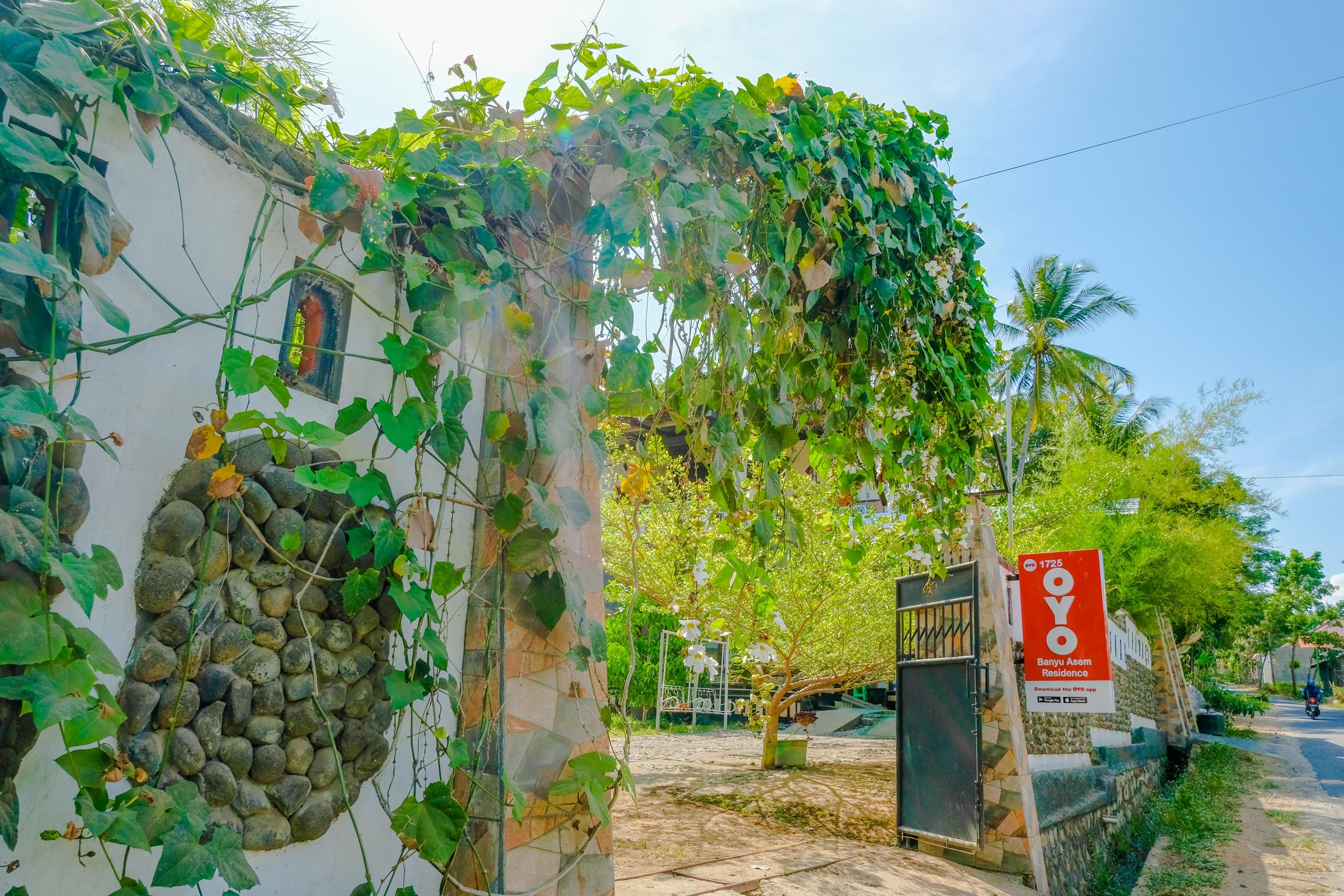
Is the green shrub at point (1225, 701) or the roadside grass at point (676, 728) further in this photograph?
the green shrub at point (1225, 701)

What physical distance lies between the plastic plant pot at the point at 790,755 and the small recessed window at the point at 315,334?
293 inches

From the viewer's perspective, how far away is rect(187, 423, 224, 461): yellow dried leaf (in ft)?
6.14

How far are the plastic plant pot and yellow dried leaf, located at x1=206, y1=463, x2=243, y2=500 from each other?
7.72 meters

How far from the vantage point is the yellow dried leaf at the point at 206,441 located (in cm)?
187

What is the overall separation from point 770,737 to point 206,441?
7705mm

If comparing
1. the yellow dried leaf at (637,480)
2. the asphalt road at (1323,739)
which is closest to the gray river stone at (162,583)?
the yellow dried leaf at (637,480)

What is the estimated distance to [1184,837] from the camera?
30.7 ft

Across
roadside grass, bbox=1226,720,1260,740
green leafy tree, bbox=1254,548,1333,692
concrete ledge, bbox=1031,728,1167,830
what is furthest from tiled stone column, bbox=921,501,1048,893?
green leafy tree, bbox=1254,548,1333,692

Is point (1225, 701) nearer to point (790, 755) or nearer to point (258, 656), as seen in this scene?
point (790, 755)

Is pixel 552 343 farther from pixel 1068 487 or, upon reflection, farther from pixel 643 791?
pixel 1068 487

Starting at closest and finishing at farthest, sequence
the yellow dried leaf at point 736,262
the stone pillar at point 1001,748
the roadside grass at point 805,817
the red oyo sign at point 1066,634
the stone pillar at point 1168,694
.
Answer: the yellow dried leaf at point 736,262, the stone pillar at point 1001,748, the red oyo sign at point 1066,634, the roadside grass at point 805,817, the stone pillar at point 1168,694

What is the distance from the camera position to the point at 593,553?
9.37 feet

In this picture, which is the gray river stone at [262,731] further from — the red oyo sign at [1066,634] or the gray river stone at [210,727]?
the red oyo sign at [1066,634]

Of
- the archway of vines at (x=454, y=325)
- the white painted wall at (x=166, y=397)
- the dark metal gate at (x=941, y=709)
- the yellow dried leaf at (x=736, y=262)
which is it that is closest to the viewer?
the archway of vines at (x=454, y=325)
